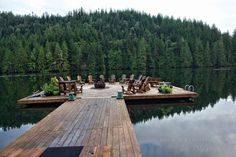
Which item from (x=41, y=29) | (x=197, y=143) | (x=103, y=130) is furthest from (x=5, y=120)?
(x=41, y=29)

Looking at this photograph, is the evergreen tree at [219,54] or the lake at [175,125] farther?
the evergreen tree at [219,54]

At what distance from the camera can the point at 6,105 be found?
18.7 meters

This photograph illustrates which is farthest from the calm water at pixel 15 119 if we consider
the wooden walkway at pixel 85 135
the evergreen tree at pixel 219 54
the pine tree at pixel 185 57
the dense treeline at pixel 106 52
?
the evergreen tree at pixel 219 54

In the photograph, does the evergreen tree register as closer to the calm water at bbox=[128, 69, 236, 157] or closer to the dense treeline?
the dense treeline

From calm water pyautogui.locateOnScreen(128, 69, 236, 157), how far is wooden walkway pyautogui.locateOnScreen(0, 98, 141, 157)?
107 centimetres

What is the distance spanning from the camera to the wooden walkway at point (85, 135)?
6742 millimetres

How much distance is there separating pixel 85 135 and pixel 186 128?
16.1 feet

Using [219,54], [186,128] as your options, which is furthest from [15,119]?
[219,54]

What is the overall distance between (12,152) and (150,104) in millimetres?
10941

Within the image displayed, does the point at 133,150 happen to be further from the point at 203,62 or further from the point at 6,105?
the point at 203,62

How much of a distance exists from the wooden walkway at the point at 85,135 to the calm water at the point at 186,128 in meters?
1.07

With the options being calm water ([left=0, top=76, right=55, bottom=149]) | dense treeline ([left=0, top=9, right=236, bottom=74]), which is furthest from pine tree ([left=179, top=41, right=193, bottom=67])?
calm water ([left=0, top=76, right=55, bottom=149])

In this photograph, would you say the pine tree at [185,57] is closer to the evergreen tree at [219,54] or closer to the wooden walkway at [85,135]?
the evergreen tree at [219,54]

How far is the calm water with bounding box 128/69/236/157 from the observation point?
8.81 metres
